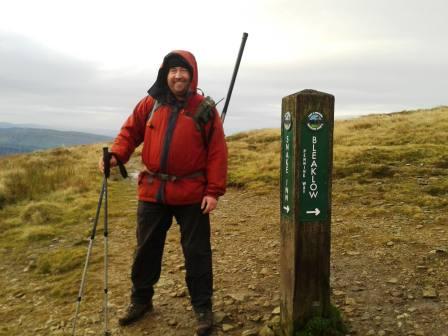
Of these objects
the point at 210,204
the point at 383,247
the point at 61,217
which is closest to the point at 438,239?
the point at 383,247

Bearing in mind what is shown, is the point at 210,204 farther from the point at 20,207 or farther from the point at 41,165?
the point at 41,165

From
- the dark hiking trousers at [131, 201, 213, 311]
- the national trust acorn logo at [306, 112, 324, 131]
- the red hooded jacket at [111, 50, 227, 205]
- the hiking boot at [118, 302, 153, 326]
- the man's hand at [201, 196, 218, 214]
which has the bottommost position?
the hiking boot at [118, 302, 153, 326]

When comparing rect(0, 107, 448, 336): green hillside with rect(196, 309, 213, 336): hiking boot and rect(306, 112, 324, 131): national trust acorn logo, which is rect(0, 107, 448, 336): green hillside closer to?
rect(196, 309, 213, 336): hiking boot

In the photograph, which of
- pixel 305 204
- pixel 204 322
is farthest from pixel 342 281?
pixel 305 204

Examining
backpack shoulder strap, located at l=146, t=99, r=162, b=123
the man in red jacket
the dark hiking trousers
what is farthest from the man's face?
the dark hiking trousers

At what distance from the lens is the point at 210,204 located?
4.79 meters

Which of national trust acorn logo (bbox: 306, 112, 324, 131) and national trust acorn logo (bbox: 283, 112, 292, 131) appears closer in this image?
national trust acorn logo (bbox: 306, 112, 324, 131)

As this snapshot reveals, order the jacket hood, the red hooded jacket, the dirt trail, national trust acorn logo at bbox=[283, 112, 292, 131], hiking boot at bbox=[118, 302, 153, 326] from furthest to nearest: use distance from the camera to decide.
→ hiking boot at bbox=[118, 302, 153, 326]
the dirt trail
the jacket hood
the red hooded jacket
national trust acorn logo at bbox=[283, 112, 292, 131]

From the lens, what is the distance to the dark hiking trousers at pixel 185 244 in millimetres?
4957

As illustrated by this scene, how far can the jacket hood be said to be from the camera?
4.92 m

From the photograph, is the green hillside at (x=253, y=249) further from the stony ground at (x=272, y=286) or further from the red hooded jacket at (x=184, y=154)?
the red hooded jacket at (x=184, y=154)

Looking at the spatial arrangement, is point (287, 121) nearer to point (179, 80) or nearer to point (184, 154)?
point (184, 154)

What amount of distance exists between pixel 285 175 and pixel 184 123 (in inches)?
48.8

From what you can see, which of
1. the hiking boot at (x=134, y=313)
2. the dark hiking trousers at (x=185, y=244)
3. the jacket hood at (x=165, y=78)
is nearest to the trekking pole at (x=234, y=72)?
the jacket hood at (x=165, y=78)
